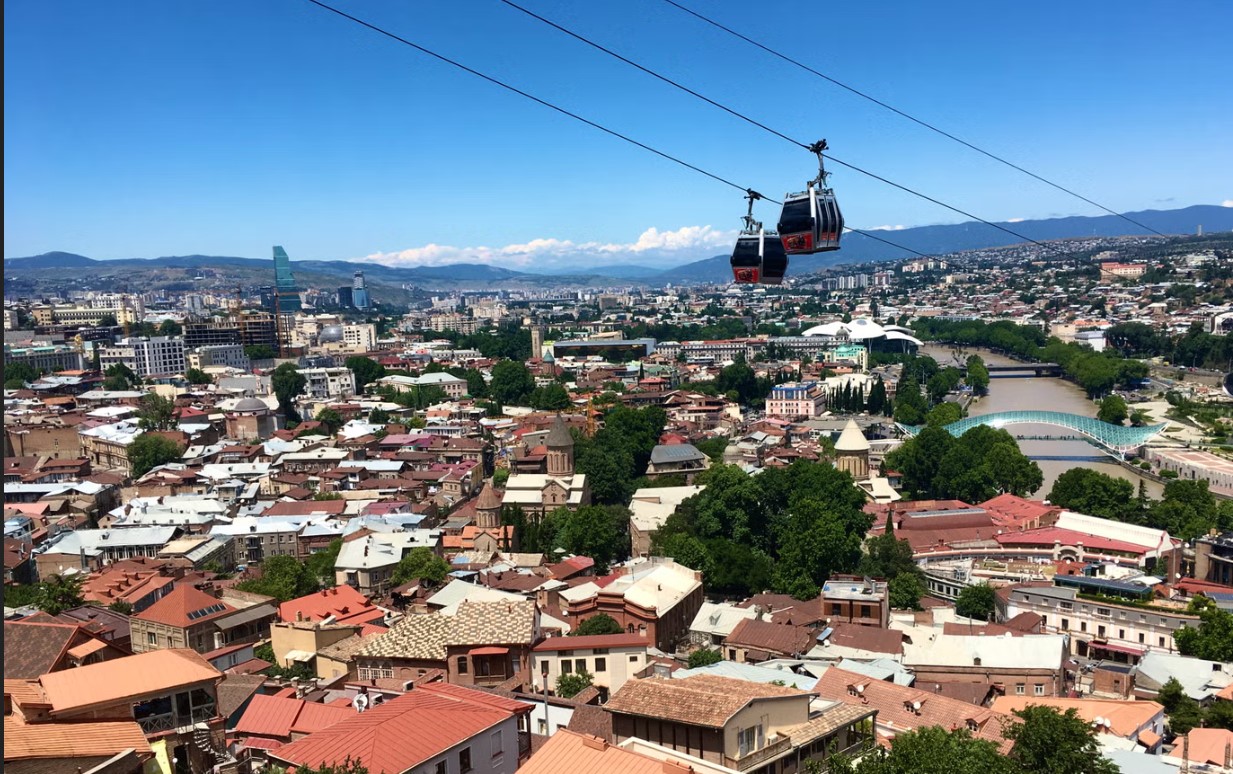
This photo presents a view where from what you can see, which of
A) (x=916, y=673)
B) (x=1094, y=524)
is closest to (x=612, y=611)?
(x=916, y=673)

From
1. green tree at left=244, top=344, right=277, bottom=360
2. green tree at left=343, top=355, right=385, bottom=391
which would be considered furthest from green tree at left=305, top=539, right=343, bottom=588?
green tree at left=244, top=344, right=277, bottom=360

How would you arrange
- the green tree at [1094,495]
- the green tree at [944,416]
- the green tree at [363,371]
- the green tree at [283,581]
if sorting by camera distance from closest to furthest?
the green tree at [283,581] < the green tree at [1094,495] < the green tree at [944,416] < the green tree at [363,371]

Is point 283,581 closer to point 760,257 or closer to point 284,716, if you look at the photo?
point 284,716

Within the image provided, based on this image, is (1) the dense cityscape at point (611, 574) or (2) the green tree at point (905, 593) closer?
(1) the dense cityscape at point (611, 574)

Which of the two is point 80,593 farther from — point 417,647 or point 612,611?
point 612,611

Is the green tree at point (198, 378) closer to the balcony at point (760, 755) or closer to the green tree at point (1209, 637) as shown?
the green tree at point (1209, 637)

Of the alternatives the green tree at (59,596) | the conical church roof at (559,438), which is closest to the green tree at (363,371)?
the conical church roof at (559,438)

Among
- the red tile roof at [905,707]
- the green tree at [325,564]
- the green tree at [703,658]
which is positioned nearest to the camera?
the red tile roof at [905,707]
